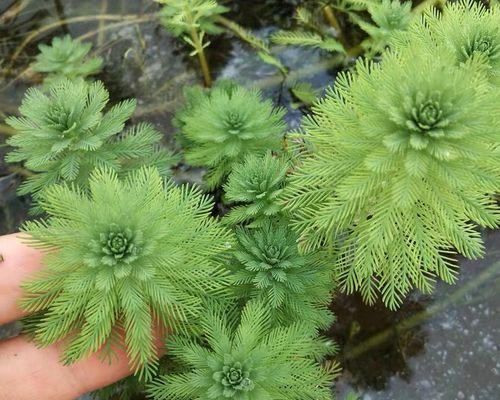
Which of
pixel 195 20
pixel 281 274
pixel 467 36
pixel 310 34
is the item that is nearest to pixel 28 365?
pixel 281 274

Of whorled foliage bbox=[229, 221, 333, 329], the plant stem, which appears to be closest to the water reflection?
whorled foliage bbox=[229, 221, 333, 329]

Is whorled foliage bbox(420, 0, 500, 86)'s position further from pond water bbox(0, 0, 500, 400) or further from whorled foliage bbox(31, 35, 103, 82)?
whorled foliage bbox(31, 35, 103, 82)

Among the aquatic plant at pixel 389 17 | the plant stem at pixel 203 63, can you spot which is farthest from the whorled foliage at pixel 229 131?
the aquatic plant at pixel 389 17

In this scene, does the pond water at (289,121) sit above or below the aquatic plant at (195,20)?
below

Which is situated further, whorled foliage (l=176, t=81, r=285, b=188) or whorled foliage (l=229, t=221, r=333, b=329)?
whorled foliage (l=176, t=81, r=285, b=188)

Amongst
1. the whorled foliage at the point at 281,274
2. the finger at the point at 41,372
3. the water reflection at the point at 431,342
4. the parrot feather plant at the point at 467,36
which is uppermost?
the parrot feather plant at the point at 467,36

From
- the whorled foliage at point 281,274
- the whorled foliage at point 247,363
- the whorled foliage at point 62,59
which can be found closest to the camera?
the whorled foliage at point 247,363

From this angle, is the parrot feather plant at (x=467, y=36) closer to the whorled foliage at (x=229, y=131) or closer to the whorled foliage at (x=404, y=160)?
the whorled foliage at (x=404, y=160)
